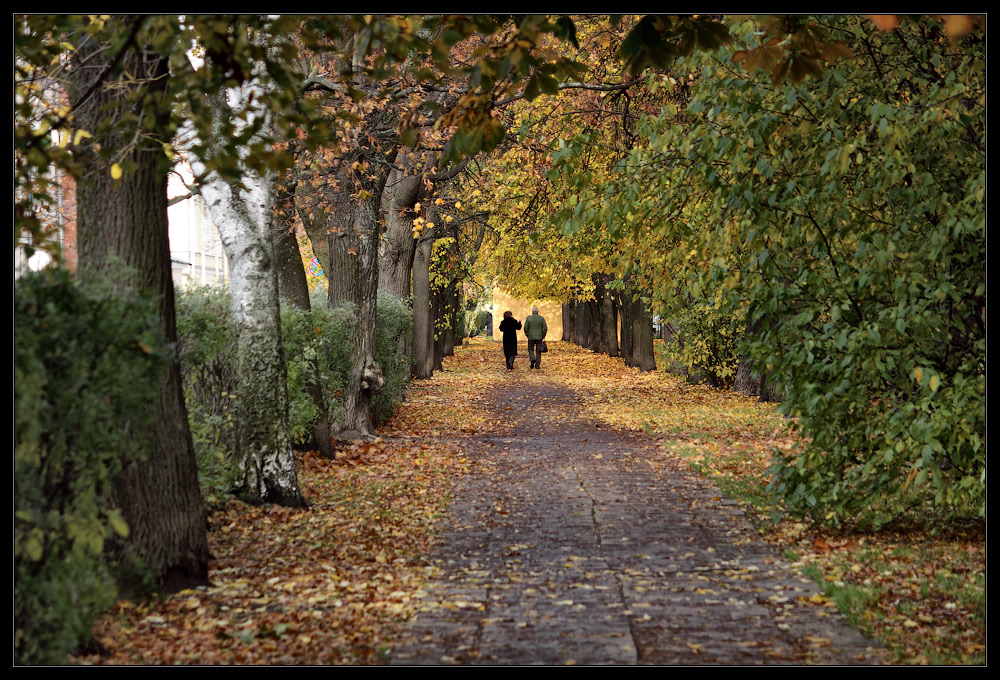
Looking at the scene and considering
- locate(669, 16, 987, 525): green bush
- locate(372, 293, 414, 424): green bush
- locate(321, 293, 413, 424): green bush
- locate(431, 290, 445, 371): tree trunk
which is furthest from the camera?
locate(431, 290, 445, 371): tree trunk

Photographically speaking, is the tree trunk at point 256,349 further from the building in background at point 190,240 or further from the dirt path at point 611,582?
the building in background at point 190,240

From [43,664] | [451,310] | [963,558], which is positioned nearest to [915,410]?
[963,558]

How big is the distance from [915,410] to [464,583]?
Result: 3600 mm

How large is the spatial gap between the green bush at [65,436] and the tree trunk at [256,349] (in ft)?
14.7

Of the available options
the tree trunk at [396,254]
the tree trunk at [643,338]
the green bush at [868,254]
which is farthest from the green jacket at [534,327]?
the green bush at [868,254]

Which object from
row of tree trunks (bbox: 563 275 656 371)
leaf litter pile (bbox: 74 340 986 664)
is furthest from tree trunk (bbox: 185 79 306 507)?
row of tree trunks (bbox: 563 275 656 371)

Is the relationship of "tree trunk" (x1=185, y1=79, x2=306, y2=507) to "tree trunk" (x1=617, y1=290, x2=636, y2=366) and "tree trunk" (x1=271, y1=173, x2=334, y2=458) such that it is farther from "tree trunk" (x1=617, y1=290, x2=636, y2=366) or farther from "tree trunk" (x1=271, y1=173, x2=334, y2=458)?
"tree trunk" (x1=617, y1=290, x2=636, y2=366)

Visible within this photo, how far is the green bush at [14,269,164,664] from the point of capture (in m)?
4.13

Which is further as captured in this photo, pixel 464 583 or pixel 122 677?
pixel 464 583

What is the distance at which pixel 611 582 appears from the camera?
667 centimetres

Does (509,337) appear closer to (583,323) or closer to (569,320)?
(583,323)

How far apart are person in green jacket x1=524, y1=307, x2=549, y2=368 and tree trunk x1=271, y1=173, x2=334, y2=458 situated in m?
19.9

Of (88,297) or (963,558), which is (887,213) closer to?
(963,558)

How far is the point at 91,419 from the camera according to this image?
449cm
